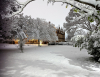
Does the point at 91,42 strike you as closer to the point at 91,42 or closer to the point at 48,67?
the point at 91,42

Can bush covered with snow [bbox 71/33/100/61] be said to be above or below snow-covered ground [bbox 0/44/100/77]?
above

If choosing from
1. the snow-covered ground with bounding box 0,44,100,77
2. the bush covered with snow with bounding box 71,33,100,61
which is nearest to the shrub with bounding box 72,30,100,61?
the bush covered with snow with bounding box 71,33,100,61

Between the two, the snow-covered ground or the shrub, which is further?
the shrub

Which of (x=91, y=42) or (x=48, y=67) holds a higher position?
(x=91, y=42)

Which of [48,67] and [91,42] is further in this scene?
[91,42]

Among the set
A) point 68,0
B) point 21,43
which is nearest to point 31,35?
point 21,43

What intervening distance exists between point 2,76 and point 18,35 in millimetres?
10482

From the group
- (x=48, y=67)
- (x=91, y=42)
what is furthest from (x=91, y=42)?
(x=48, y=67)

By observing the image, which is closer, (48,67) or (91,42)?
(48,67)

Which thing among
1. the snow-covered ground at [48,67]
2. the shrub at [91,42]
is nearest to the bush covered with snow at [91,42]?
the shrub at [91,42]

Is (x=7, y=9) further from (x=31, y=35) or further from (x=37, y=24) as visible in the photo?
(x=37, y=24)

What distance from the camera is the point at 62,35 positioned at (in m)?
48.8

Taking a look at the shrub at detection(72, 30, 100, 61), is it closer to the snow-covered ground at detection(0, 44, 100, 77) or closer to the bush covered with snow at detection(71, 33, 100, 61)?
the bush covered with snow at detection(71, 33, 100, 61)

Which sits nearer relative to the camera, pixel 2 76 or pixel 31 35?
pixel 2 76
